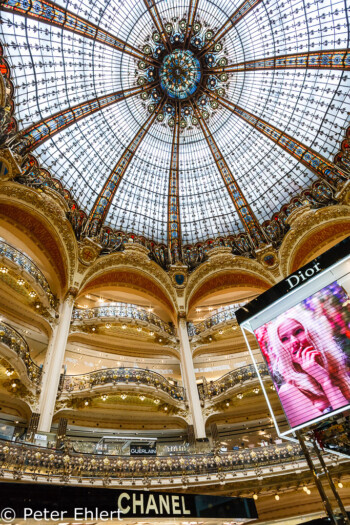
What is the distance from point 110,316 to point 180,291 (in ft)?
19.2

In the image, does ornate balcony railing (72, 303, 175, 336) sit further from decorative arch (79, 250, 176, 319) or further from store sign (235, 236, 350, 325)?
store sign (235, 236, 350, 325)

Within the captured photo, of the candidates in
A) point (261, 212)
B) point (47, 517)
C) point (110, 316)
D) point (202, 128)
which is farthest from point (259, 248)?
point (47, 517)

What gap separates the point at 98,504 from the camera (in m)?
5.61

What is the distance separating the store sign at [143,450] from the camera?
48.3 ft

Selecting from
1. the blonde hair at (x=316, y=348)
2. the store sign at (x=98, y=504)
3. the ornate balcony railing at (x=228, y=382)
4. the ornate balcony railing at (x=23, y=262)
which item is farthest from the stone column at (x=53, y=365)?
the blonde hair at (x=316, y=348)

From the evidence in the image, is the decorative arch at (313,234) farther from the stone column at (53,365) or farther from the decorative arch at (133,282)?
the stone column at (53,365)

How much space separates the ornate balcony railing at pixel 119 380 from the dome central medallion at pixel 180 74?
19.2 m

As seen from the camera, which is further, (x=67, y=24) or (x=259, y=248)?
(x=259, y=248)

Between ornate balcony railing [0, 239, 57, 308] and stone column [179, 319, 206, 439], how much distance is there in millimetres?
8706

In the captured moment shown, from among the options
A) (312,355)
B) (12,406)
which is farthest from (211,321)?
(312,355)

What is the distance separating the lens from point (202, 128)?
957 inches

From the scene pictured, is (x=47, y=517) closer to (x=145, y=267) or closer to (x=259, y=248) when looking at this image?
(x=145, y=267)

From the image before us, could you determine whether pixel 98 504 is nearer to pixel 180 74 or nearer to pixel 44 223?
pixel 44 223

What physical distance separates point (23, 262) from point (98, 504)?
566 inches
